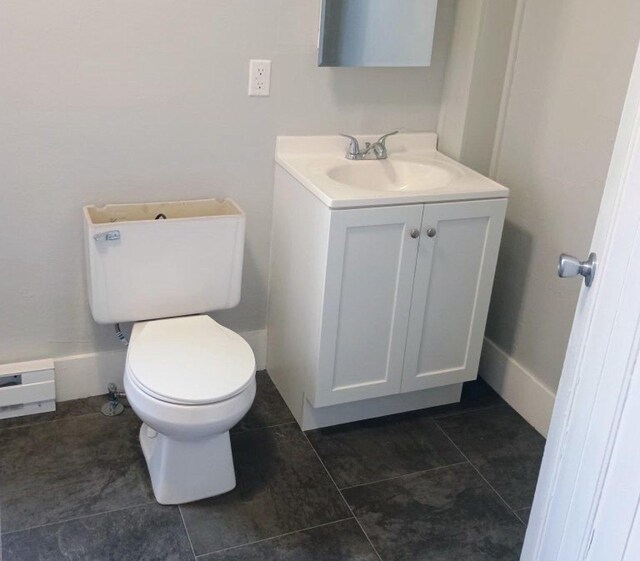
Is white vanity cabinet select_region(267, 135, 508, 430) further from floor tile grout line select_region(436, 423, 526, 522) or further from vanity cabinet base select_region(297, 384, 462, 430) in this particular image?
floor tile grout line select_region(436, 423, 526, 522)

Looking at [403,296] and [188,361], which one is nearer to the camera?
[188,361]

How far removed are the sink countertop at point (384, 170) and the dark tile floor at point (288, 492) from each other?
31.5 inches

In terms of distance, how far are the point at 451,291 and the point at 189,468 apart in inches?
38.2

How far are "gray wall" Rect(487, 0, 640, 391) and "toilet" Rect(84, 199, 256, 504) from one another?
97 cm

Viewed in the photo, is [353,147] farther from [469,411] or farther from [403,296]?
[469,411]

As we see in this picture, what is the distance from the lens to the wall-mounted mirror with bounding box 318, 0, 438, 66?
234 centimetres

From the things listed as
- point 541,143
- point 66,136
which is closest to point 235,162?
point 66,136

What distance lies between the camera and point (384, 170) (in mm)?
2523

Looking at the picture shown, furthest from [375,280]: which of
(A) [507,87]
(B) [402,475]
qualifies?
(A) [507,87]

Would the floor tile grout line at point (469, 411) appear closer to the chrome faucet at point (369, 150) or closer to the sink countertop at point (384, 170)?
the sink countertop at point (384, 170)

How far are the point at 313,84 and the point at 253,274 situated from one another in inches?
26.9

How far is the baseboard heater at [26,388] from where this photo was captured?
2.37 meters

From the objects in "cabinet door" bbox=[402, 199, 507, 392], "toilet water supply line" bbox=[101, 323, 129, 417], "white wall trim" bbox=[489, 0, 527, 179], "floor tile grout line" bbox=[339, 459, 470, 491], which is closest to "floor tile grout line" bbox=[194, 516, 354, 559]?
"floor tile grout line" bbox=[339, 459, 470, 491]

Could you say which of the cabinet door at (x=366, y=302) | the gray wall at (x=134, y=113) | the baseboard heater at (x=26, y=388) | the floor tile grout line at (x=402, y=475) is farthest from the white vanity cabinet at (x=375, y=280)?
the baseboard heater at (x=26, y=388)
